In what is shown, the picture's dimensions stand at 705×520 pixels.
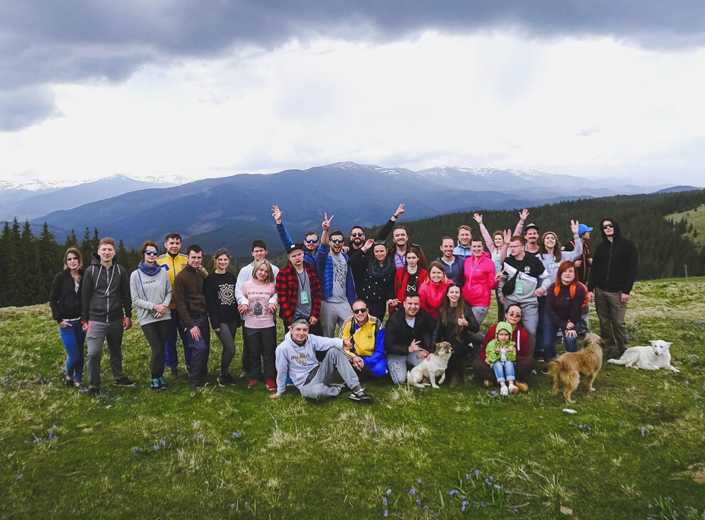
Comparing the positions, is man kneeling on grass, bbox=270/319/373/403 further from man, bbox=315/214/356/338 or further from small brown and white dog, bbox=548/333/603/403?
small brown and white dog, bbox=548/333/603/403

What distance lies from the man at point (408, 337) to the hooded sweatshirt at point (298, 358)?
1.44 m

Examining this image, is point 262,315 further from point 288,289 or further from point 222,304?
point 222,304

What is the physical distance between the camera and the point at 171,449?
22.8ft

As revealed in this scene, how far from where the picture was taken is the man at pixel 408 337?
380 inches

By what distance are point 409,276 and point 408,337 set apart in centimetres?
170

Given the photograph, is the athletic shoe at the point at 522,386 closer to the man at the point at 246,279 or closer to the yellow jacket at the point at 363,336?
the yellow jacket at the point at 363,336

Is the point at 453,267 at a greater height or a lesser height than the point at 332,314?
greater

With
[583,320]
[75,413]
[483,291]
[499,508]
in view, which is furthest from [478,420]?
[75,413]

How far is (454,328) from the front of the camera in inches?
391

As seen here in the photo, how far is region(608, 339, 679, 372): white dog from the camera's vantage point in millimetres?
9875

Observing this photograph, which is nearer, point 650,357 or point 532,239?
point 650,357

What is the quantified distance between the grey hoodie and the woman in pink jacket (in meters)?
7.99

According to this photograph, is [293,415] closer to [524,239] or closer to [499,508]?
[499,508]

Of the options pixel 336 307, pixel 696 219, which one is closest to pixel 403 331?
A: pixel 336 307
